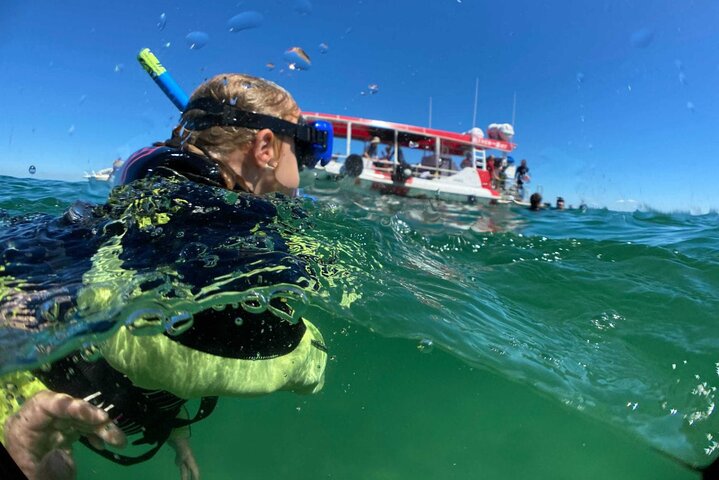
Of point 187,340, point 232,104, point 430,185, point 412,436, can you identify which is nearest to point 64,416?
point 187,340

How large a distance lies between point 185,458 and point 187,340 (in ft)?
4.62

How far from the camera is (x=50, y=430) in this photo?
159 cm

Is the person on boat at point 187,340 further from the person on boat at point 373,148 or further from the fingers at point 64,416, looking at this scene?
the person on boat at point 373,148

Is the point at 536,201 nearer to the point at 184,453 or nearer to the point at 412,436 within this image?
the point at 412,436

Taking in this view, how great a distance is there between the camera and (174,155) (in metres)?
2.10

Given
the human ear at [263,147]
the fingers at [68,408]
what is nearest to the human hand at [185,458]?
the fingers at [68,408]

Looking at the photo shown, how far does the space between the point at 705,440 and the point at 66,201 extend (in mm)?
8459

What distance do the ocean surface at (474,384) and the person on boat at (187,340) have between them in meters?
0.34

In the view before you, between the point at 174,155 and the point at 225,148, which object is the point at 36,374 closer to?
the point at 174,155

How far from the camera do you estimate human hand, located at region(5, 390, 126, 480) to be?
1.52m

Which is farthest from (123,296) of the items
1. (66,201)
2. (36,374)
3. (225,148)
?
(66,201)

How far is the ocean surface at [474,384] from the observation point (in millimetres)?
2838

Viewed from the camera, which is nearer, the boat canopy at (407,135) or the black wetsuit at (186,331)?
the black wetsuit at (186,331)

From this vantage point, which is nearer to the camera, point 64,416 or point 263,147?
point 64,416
